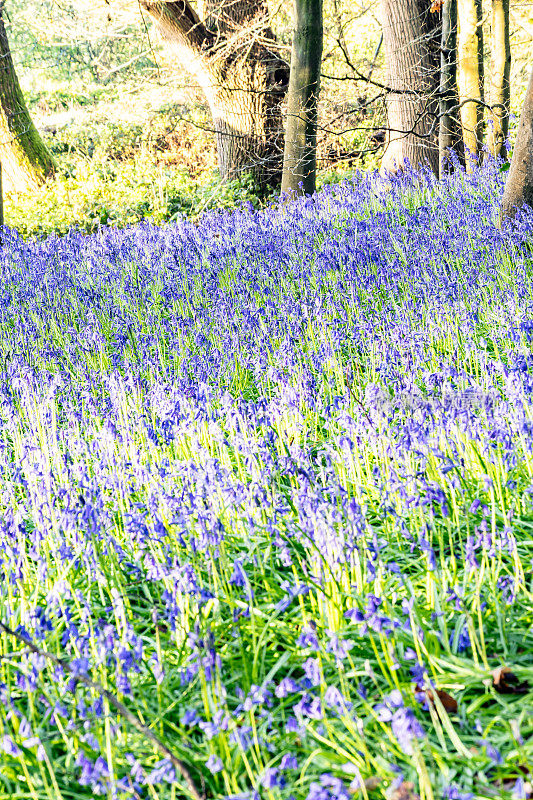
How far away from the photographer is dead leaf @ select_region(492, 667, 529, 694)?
1838 mm

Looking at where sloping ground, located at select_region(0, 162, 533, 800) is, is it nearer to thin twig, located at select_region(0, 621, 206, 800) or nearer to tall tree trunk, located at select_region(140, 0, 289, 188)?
thin twig, located at select_region(0, 621, 206, 800)

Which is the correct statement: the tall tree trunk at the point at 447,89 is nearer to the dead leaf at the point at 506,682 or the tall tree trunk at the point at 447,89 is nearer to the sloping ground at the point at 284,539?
the sloping ground at the point at 284,539

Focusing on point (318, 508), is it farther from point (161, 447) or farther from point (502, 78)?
point (502, 78)

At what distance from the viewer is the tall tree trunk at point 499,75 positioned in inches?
394

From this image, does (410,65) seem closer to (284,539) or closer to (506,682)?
(284,539)

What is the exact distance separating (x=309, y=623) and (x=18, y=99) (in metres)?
17.9

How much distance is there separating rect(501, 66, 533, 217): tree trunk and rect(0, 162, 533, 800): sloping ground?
369 mm

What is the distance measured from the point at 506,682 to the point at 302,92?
1004 cm

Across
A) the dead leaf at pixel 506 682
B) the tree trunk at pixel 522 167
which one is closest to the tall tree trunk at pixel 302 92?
the tree trunk at pixel 522 167

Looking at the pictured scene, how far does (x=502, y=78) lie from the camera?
33.6 feet

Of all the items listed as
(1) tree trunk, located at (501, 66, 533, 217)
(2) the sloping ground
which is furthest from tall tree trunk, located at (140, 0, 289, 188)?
(2) the sloping ground

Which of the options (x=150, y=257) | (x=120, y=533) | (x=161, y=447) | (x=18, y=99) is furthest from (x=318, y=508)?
(x=18, y=99)

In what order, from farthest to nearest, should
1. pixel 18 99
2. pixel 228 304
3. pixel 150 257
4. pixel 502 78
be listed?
pixel 18 99
pixel 502 78
pixel 150 257
pixel 228 304

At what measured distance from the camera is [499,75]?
1026 centimetres
